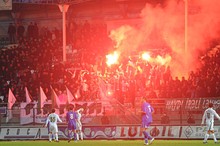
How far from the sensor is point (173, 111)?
3388 cm

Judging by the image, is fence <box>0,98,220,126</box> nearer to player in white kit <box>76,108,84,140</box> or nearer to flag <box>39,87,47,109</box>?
flag <box>39,87,47,109</box>

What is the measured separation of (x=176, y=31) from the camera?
4491cm

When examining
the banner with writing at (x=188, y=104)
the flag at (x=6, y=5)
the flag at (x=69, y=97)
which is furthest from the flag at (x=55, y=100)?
the flag at (x=6, y=5)

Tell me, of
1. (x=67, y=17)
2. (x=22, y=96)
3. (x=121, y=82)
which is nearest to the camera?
(x=121, y=82)

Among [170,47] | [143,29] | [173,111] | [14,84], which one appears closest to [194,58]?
[170,47]

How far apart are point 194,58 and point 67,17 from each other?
1351 cm

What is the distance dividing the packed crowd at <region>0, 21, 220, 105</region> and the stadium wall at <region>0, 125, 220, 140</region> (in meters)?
2.88

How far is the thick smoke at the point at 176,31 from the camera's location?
4294 cm

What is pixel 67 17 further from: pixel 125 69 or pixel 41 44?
pixel 125 69

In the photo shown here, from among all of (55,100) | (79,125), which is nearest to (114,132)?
(79,125)

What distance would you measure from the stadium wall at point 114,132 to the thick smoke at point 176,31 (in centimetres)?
905

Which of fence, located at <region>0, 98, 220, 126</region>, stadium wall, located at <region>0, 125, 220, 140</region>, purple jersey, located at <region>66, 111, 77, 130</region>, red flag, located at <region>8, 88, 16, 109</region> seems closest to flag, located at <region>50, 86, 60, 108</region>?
fence, located at <region>0, 98, 220, 126</region>

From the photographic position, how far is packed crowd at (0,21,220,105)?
35250 millimetres

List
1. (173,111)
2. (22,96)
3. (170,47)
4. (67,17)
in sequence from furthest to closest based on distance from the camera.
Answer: (67,17)
(170,47)
(22,96)
(173,111)
